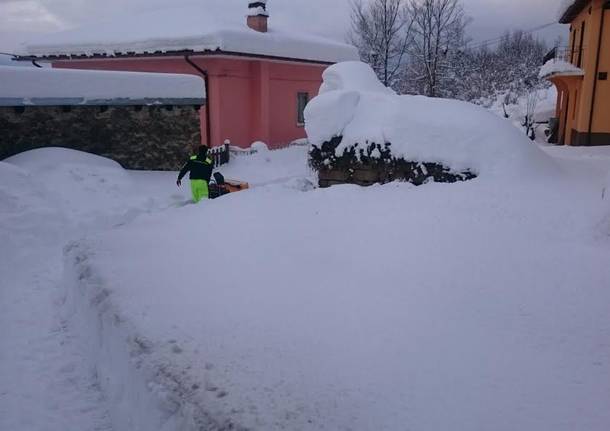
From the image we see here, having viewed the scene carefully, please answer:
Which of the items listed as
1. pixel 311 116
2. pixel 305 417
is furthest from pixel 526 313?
→ pixel 311 116

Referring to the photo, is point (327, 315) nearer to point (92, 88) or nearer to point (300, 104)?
point (92, 88)

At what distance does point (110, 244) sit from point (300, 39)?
46.4ft

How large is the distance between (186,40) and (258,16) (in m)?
3.37

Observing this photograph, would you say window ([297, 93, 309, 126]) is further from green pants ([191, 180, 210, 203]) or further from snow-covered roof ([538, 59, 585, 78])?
green pants ([191, 180, 210, 203])

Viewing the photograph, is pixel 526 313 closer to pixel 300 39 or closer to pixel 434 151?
pixel 434 151

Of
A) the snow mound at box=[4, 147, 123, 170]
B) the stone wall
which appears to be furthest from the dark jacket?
the stone wall

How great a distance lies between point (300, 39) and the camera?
1834cm

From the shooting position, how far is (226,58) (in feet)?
51.6

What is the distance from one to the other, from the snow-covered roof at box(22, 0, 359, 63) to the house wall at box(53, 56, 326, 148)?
0.45 metres

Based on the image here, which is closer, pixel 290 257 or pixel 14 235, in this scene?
pixel 290 257

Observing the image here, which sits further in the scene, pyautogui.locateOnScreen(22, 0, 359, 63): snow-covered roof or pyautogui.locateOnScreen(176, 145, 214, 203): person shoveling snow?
pyautogui.locateOnScreen(22, 0, 359, 63): snow-covered roof

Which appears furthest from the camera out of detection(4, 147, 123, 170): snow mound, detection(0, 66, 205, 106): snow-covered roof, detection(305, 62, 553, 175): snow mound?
detection(0, 66, 205, 106): snow-covered roof

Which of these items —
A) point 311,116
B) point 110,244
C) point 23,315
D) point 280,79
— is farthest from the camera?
point 280,79

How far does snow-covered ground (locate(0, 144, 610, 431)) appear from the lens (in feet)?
9.34
